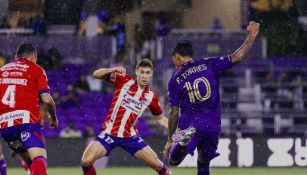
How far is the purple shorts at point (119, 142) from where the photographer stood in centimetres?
1170

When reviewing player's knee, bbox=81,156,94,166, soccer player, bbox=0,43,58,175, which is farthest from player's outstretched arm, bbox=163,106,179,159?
soccer player, bbox=0,43,58,175

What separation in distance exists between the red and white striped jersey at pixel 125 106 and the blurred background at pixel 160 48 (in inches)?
259

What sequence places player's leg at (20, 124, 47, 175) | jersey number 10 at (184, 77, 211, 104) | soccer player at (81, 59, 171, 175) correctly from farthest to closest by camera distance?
1. soccer player at (81, 59, 171, 175)
2. jersey number 10 at (184, 77, 211, 104)
3. player's leg at (20, 124, 47, 175)

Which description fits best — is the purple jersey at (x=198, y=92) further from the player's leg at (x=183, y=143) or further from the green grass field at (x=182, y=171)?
the green grass field at (x=182, y=171)

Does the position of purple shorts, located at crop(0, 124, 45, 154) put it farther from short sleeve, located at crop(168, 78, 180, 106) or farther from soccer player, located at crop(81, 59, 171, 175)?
short sleeve, located at crop(168, 78, 180, 106)

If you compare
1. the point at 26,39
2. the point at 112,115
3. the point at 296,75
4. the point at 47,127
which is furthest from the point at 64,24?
the point at 112,115

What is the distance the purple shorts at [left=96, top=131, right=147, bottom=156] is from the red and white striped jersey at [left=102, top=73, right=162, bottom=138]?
0.05 meters

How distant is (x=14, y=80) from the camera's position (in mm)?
10992

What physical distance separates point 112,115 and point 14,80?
1406 mm

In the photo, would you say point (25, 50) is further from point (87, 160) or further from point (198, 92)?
point (198, 92)

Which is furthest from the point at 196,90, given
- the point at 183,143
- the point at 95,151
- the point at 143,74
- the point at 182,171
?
the point at 182,171

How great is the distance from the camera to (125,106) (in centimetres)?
1191

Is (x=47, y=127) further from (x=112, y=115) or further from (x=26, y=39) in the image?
(x=112, y=115)

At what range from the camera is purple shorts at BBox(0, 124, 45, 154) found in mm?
10883
